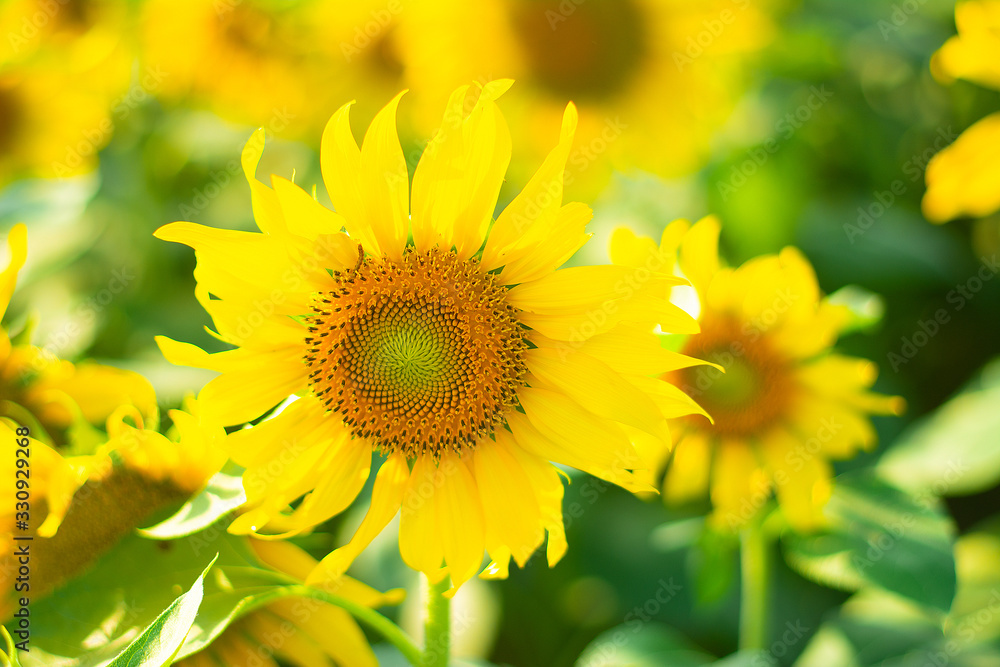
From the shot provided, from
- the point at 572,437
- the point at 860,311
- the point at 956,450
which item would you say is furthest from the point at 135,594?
the point at 956,450

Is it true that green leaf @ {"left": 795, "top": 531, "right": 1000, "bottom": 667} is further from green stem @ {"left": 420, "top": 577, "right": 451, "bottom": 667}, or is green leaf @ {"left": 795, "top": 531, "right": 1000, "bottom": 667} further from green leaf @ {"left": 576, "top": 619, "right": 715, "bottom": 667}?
green stem @ {"left": 420, "top": 577, "right": 451, "bottom": 667}

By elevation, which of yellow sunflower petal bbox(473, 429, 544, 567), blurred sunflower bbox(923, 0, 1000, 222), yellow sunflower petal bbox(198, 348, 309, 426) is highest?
blurred sunflower bbox(923, 0, 1000, 222)

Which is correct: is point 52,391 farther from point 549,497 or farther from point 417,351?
point 549,497

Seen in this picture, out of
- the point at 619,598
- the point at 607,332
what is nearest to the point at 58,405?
the point at 607,332

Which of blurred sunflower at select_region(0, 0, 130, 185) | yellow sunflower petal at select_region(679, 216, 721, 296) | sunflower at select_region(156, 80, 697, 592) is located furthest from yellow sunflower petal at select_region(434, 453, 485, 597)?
blurred sunflower at select_region(0, 0, 130, 185)

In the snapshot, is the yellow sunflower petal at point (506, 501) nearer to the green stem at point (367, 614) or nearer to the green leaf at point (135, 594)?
the green stem at point (367, 614)

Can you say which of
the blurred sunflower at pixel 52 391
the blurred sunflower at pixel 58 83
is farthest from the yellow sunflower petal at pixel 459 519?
the blurred sunflower at pixel 58 83
